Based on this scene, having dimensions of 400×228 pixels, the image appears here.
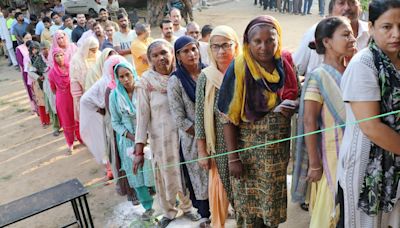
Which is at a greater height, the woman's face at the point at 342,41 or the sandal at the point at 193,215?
the woman's face at the point at 342,41

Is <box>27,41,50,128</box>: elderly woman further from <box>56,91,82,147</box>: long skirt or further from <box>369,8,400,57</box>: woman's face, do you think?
<box>369,8,400,57</box>: woman's face

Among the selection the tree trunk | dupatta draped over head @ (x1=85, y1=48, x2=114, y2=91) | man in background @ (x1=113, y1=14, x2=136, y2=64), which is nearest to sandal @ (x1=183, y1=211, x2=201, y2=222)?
dupatta draped over head @ (x1=85, y1=48, x2=114, y2=91)

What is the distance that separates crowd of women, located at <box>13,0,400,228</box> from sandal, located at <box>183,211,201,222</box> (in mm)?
17

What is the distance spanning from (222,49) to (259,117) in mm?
558

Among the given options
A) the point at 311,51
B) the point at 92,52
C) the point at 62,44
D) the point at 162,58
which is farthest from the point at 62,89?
the point at 311,51

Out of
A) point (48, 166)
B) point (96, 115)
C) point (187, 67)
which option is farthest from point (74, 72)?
point (187, 67)

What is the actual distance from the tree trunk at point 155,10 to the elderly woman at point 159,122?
1246 cm

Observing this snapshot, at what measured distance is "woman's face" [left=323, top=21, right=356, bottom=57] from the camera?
209 centimetres

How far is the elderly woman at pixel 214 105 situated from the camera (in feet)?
8.06

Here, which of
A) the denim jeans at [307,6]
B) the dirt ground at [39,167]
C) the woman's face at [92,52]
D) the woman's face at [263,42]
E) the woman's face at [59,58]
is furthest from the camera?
the denim jeans at [307,6]

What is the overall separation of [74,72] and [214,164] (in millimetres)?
2722

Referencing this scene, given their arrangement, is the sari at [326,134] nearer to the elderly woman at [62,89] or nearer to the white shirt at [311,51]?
the white shirt at [311,51]

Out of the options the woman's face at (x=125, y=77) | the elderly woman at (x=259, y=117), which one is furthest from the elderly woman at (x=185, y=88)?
the woman's face at (x=125, y=77)

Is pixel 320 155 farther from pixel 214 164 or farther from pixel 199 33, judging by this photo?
pixel 199 33
